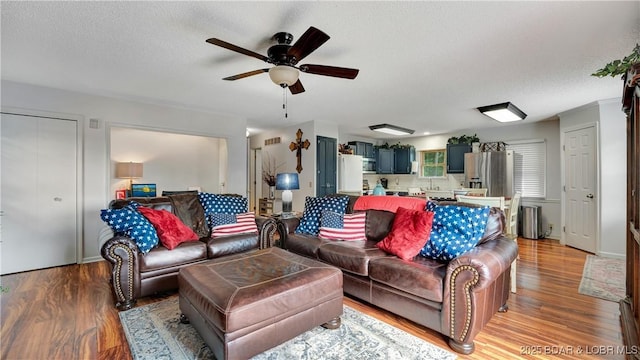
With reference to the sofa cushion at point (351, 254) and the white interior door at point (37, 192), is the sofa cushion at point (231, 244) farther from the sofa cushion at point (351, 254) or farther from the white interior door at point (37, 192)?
the white interior door at point (37, 192)

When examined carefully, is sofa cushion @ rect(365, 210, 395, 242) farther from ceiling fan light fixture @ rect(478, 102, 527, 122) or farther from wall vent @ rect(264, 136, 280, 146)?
wall vent @ rect(264, 136, 280, 146)

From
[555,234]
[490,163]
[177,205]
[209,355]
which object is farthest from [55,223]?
[555,234]

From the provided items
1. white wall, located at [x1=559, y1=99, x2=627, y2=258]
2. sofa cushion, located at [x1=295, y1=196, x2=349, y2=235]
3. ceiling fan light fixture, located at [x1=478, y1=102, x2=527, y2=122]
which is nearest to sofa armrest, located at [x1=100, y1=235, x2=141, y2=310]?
sofa cushion, located at [x1=295, y1=196, x2=349, y2=235]

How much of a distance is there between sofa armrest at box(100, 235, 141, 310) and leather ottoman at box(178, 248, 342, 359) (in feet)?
2.29

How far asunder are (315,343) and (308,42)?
2.11m

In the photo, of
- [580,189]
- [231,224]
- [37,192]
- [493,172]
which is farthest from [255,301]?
[493,172]

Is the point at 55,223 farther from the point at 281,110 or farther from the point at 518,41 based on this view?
the point at 518,41

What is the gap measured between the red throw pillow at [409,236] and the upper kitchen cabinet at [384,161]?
202 inches

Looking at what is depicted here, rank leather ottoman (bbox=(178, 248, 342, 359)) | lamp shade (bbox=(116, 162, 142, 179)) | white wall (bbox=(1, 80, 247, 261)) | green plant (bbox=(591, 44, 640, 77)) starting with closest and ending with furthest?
leather ottoman (bbox=(178, 248, 342, 359)) → green plant (bbox=(591, 44, 640, 77)) → white wall (bbox=(1, 80, 247, 261)) → lamp shade (bbox=(116, 162, 142, 179))

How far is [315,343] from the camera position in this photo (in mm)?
1980

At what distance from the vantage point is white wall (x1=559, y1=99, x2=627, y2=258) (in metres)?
4.08

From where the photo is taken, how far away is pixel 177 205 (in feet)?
11.3

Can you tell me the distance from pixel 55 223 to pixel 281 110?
355 centimetres

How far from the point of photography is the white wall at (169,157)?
5457 mm
